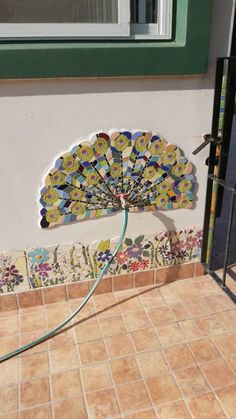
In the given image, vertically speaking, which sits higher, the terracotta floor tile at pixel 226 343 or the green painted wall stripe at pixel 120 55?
the green painted wall stripe at pixel 120 55

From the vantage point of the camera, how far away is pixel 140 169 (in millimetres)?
2322

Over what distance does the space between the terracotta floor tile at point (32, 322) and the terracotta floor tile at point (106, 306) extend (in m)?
0.37

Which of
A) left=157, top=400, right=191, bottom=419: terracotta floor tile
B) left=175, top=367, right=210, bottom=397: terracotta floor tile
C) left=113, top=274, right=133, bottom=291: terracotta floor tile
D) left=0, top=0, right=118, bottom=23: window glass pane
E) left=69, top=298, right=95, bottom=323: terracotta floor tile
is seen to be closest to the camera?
left=157, top=400, right=191, bottom=419: terracotta floor tile

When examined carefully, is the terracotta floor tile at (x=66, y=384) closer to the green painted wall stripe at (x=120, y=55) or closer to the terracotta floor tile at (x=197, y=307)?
the terracotta floor tile at (x=197, y=307)

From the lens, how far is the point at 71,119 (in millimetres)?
2115

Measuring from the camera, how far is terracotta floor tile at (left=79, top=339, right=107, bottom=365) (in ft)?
6.66

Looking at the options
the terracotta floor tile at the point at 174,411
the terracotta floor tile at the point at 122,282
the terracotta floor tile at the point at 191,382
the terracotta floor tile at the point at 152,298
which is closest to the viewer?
the terracotta floor tile at the point at 174,411

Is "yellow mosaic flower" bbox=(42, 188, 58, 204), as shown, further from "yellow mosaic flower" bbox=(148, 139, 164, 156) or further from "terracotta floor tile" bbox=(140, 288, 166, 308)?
"terracotta floor tile" bbox=(140, 288, 166, 308)

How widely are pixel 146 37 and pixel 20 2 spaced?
2.43 feet

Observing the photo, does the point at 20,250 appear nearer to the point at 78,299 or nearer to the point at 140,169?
the point at 78,299

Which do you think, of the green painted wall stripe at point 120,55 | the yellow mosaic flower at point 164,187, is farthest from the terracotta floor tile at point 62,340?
the green painted wall stripe at point 120,55

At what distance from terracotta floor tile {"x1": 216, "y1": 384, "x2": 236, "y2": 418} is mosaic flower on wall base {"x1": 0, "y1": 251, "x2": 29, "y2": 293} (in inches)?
54.4

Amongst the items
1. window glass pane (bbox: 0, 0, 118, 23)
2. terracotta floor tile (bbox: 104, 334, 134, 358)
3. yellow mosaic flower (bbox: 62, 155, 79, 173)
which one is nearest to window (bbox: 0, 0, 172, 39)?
window glass pane (bbox: 0, 0, 118, 23)

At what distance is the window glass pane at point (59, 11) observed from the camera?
1932 mm
